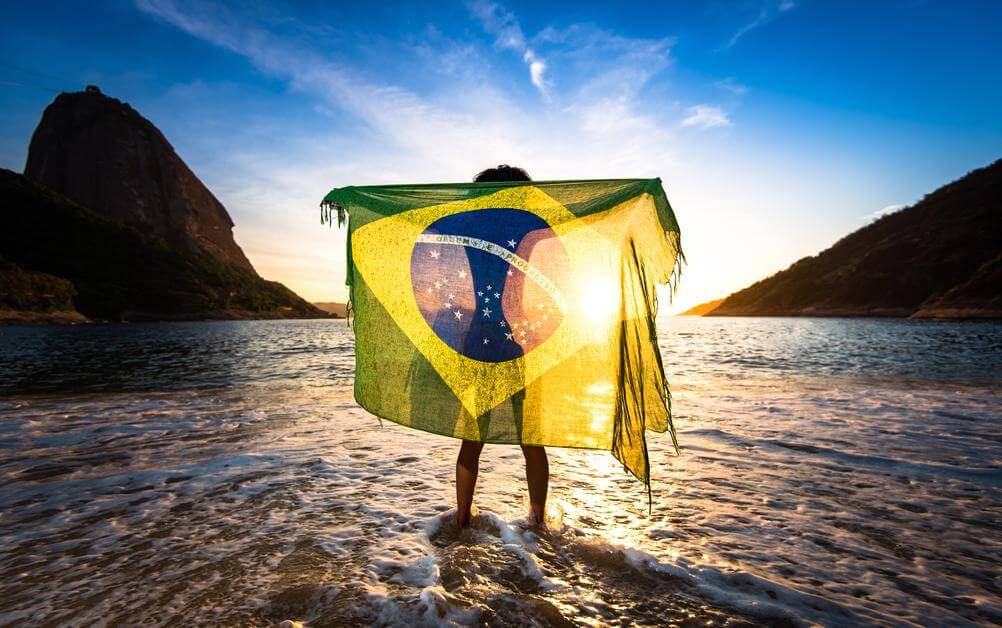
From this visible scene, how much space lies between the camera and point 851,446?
5781mm

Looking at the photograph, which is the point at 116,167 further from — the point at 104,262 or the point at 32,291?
→ the point at 32,291

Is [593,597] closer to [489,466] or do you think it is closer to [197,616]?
[197,616]

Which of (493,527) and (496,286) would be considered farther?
(493,527)

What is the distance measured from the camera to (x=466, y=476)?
11.1 feet

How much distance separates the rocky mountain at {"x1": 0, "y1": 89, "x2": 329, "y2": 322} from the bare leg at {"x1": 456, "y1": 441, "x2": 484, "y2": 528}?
106379 millimetres

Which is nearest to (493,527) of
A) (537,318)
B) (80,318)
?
(537,318)

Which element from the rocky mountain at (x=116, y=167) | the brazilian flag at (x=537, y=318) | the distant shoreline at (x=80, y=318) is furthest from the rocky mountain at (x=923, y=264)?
the rocky mountain at (x=116, y=167)

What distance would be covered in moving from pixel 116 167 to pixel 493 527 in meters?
235

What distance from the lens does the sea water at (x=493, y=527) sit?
2498 mm

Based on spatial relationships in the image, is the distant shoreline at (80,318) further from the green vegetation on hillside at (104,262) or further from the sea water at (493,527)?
the sea water at (493,527)

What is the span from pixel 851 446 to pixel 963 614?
3.99 meters

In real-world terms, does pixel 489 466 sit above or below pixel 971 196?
below

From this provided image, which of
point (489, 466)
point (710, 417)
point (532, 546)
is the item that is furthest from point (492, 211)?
point (710, 417)

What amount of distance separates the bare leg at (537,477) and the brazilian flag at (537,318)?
28cm
